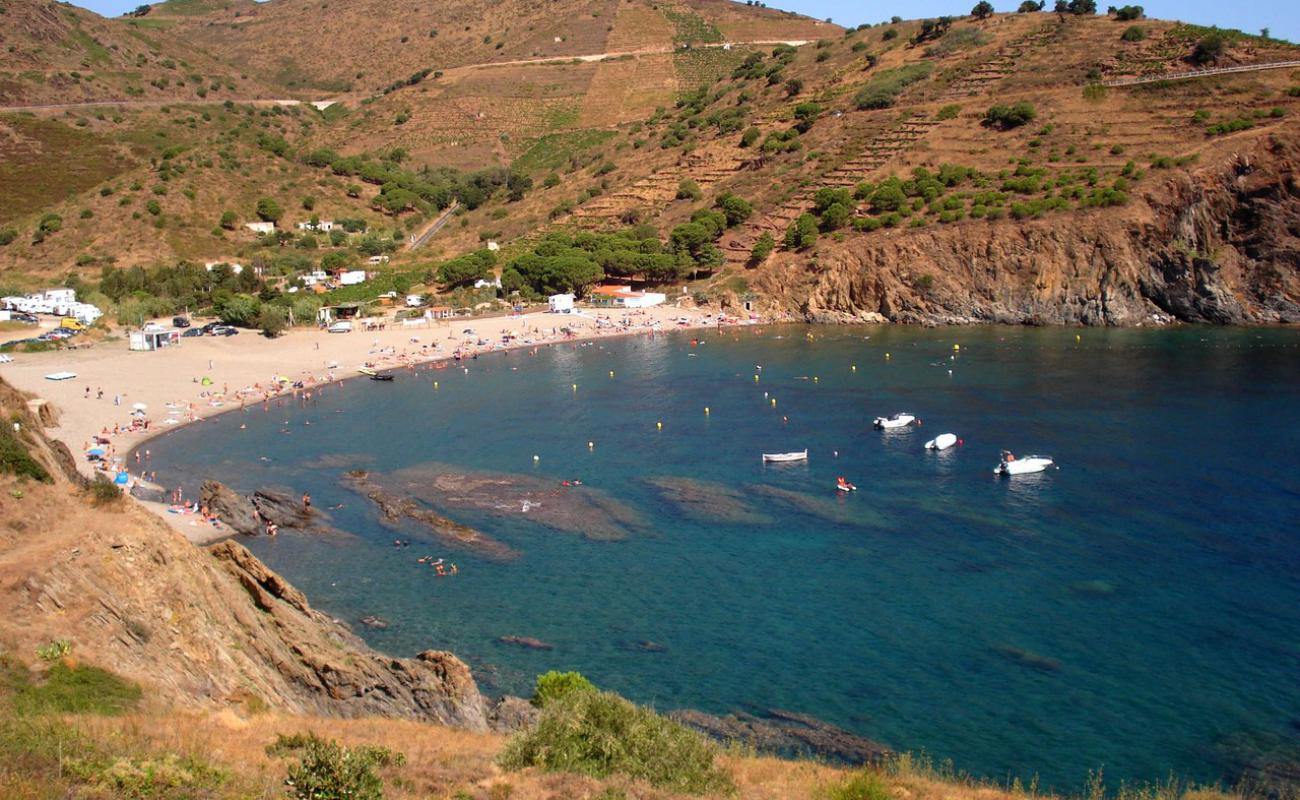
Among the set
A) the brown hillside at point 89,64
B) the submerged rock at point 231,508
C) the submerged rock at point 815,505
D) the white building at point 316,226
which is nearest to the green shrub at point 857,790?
the submerged rock at point 815,505

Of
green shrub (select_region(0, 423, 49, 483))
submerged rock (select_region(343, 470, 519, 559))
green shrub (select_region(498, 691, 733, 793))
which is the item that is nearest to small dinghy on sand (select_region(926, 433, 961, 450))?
submerged rock (select_region(343, 470, 519, 559))

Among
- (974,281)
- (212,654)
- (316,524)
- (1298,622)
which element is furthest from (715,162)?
(212,654)

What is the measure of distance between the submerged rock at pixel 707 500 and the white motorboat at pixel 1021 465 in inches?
440

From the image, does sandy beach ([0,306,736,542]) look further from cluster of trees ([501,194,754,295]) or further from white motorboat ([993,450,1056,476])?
white motorboat ([993,450,1056,476])

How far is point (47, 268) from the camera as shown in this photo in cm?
9700

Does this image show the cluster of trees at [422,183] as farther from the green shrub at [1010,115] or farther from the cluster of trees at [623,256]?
the green shrub at [1010,115]

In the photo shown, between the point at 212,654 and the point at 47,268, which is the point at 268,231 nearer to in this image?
the point at 47,268

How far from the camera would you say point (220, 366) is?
68.1 metres

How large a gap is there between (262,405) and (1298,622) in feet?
173

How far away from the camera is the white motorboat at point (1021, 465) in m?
42.0

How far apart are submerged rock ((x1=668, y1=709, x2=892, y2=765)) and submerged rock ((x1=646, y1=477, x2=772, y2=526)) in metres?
13.5

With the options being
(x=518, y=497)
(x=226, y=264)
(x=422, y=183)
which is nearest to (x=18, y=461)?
(x=518, y=497)

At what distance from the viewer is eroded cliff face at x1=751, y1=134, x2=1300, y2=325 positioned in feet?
253

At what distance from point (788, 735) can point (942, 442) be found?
25.6 m
